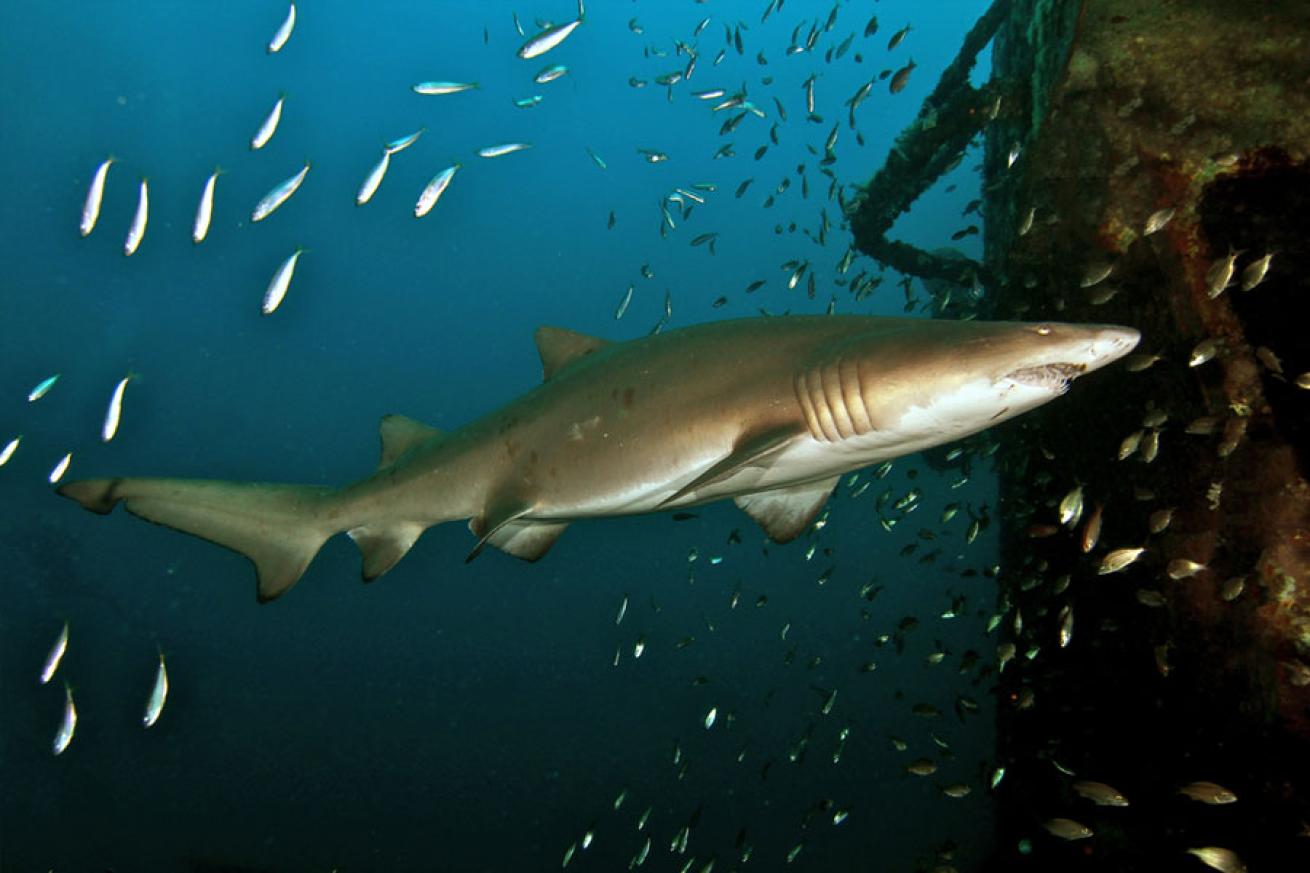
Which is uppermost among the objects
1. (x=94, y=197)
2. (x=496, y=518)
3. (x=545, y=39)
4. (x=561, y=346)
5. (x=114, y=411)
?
(x=545, y=39)

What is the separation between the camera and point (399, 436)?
496cm

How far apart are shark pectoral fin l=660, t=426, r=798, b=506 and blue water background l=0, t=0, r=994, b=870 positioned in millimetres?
6621

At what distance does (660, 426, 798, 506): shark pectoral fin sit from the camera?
3.07 metres

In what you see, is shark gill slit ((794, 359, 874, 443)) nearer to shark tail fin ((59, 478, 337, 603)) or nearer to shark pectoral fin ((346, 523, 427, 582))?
shark pectoral fin ((346, 523, 427, 582))

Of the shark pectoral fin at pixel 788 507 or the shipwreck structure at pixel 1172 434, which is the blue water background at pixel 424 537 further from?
the shipwreck structure at pixel 1172 434

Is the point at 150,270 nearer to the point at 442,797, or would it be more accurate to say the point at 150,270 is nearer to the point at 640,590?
the point at 640,590

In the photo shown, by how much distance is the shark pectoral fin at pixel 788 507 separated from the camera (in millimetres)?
4652

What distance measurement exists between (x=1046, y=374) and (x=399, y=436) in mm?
3973

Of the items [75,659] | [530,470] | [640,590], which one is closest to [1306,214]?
[530,470]

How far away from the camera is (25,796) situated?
79.0 feet

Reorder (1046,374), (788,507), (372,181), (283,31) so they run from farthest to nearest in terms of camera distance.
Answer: (283,31), (372,181), (788,507), (1046,374)

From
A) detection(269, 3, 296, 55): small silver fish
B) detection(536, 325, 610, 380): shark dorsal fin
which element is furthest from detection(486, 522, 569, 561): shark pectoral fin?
detection(269, 3, 296, 55): small silver fish

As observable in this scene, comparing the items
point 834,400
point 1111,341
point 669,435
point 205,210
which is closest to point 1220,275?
point 1111,341

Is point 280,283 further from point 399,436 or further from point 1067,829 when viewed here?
point 1067,829
